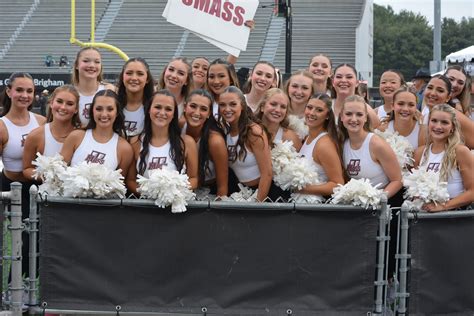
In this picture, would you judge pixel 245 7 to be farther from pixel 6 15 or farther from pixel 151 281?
pixel 6 15

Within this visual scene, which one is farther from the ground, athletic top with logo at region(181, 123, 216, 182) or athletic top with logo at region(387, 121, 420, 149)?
athletic top with logo at region(387, 121, 420, 149)

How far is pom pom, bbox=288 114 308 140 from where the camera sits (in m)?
5.44

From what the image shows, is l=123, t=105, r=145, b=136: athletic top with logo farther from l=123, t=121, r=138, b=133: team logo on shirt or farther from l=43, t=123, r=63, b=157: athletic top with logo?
l=43, t=123, r=63, b=157: athletic top with logo

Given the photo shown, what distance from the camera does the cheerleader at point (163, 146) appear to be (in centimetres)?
484

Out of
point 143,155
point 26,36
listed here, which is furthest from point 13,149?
point 26,36

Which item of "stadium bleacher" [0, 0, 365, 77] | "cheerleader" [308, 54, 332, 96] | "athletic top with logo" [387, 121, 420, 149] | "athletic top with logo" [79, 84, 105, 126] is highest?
"stadium bleacher" [0, 0, 365, 77]

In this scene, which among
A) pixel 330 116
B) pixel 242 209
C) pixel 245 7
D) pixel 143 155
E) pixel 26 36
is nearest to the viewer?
pixel 242 209

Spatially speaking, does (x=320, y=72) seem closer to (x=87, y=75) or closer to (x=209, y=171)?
(x=209, y=171)

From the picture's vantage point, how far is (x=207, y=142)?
501cm


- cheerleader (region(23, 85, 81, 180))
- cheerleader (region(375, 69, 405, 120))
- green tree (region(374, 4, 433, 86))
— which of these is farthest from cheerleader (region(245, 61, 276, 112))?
green tree (region(374, 4, 433, 86))

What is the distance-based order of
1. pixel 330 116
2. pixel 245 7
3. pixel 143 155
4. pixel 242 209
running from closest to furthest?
pixel 242 209
pixel 143 155
pixel 330 116
pixel 245 7

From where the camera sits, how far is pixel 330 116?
5199 millimetres

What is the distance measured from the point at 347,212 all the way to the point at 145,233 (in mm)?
1091

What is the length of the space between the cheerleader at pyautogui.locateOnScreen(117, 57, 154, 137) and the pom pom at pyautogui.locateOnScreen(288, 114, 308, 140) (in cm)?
92
